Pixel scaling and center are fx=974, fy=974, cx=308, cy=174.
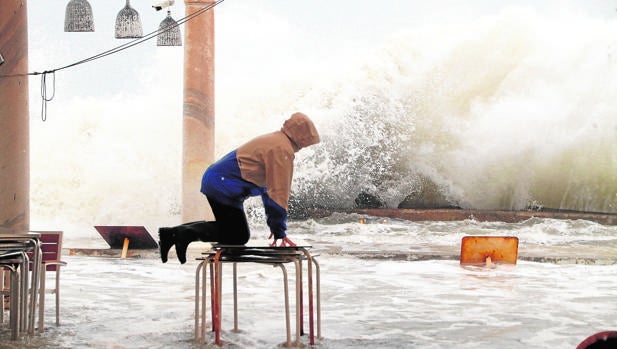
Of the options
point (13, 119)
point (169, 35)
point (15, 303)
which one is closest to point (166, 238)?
point (15, 303)

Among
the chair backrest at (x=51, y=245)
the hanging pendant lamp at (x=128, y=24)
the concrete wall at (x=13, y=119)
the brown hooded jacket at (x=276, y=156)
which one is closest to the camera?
the brown hooded jacket at (x=276, y=156)

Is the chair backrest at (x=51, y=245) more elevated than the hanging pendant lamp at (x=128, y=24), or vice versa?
the hanging pendant lamp at (x=128, y=24)

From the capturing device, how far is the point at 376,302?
789 cm

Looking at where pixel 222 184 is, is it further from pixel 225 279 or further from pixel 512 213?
pixel 512 213

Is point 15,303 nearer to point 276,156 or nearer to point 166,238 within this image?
point 166,238

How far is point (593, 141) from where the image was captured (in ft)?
78.0

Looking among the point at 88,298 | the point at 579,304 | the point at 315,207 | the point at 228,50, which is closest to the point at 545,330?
the point at 579,304

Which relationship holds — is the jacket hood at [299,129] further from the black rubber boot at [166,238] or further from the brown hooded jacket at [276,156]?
the black rubber boot at [166,238]

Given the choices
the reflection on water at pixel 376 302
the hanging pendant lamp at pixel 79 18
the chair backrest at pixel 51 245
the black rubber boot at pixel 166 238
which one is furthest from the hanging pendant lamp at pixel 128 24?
the black rubber boot at pixel 166 238

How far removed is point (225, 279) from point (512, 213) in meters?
11.9

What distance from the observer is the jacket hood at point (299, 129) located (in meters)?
5.44

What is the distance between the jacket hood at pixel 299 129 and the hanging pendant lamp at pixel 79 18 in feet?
16.1

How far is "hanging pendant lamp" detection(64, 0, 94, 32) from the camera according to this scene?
32.1ft

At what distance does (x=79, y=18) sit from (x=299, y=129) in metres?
5.03
